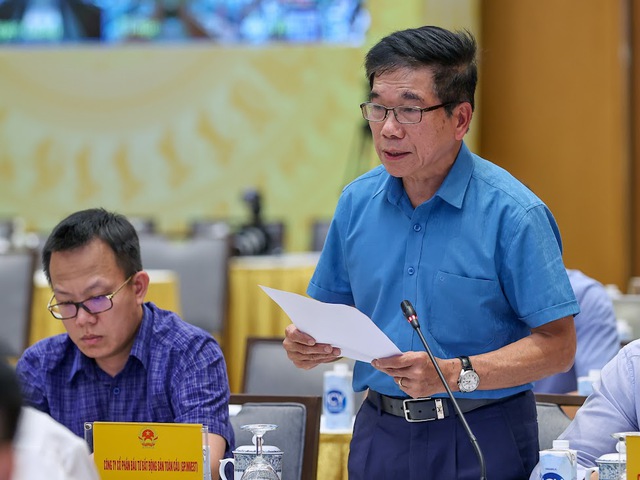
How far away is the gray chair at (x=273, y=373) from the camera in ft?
12.2

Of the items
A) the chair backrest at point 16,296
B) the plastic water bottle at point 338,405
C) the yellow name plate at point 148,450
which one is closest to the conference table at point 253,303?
the chair backrest at point 16,296

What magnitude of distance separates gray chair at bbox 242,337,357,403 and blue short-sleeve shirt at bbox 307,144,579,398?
129cm

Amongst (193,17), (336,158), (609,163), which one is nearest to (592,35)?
(609,163)

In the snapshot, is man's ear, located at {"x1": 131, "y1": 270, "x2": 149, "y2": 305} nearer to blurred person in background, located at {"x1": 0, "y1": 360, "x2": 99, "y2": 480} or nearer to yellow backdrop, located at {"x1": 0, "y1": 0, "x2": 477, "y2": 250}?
blurred person in background, located at {"x1": 0, "y1": 360, "x2": 99, "y2": 480}

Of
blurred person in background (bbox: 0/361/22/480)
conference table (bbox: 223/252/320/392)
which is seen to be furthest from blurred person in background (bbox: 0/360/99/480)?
conference table (bbox: 223/252/320/392)

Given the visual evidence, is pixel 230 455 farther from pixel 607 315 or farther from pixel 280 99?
pixel 280 99

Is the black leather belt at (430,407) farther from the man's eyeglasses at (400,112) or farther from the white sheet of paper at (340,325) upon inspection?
the man's eyeglasses at (400,112)

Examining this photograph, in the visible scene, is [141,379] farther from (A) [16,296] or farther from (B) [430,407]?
(A) [16,296]

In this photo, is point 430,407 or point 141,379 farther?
point 141,379

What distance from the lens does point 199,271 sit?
266 inches

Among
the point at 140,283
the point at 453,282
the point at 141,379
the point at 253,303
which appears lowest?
the point at 253,303

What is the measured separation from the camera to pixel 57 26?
37.6ft

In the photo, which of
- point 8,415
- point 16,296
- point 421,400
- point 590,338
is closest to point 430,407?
point 421,400

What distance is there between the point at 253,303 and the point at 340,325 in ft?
15.5
